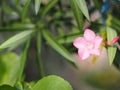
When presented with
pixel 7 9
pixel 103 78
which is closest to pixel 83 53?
pixel 7 9

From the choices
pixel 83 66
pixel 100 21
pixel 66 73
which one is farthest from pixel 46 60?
pixel 100 21

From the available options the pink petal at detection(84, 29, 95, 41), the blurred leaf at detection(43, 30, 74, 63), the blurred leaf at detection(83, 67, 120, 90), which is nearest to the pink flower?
the pink petal at detection(84, 29, 95, 41)

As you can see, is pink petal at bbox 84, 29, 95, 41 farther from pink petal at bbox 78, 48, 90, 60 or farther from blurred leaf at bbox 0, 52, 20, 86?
blurred leaf at bbox 0, 52, 20, 86

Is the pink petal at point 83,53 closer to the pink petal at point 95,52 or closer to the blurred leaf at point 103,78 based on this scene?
the pink petal at point 95,52

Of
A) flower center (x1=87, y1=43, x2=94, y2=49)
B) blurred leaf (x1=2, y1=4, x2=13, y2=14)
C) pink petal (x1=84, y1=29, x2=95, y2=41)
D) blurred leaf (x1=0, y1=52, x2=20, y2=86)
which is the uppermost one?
pink petal (x1=84, y1=29, x2=95, y2=41)

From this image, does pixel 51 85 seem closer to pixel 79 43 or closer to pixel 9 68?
pixel 79 43
